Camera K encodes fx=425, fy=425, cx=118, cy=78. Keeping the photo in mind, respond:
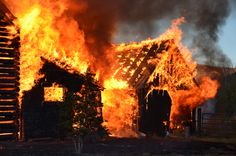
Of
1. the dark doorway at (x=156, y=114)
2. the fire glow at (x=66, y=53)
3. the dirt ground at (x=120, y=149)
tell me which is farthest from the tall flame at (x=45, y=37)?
the dark doorway at (x=156, y=114)

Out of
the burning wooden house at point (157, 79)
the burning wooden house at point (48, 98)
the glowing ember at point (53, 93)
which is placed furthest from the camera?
the burning wooden house at point (157, 79)

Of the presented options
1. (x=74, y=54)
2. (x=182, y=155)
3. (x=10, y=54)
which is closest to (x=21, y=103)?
(x=10, y=54)

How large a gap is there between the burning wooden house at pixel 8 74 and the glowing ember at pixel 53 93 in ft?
4.99

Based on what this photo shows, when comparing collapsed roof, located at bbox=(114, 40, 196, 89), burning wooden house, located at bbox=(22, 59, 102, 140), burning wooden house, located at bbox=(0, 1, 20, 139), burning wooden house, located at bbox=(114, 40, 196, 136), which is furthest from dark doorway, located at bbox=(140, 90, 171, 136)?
burning wooden house, located at bbox=(0, 1, 20, 139)

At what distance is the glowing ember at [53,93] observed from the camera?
21.4m

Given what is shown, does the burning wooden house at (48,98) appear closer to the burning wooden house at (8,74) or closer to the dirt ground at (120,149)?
the burning wooden house at (8,74)

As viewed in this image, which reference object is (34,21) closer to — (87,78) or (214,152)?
(87,78)

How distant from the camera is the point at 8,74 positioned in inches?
805

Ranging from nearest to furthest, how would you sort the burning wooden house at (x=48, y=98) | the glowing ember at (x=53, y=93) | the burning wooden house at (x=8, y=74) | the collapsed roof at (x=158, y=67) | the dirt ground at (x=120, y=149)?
the dirt ground at (x=120, y=149) → the burning wooden house at (x=8, y=74) → the burning wooden house at (x=48, y=98) → the glowing ember at (x=53, y=93) → the collapsed roof at (x=158, y=67)

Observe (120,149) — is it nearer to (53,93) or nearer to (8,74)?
(53,93)

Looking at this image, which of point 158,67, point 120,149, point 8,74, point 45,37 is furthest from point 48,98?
point 158,67

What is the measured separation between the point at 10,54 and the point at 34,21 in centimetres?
200

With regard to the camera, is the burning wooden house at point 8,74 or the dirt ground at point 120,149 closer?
the dirt ground at point 120,149

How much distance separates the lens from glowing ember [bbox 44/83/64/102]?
21.4 meters
